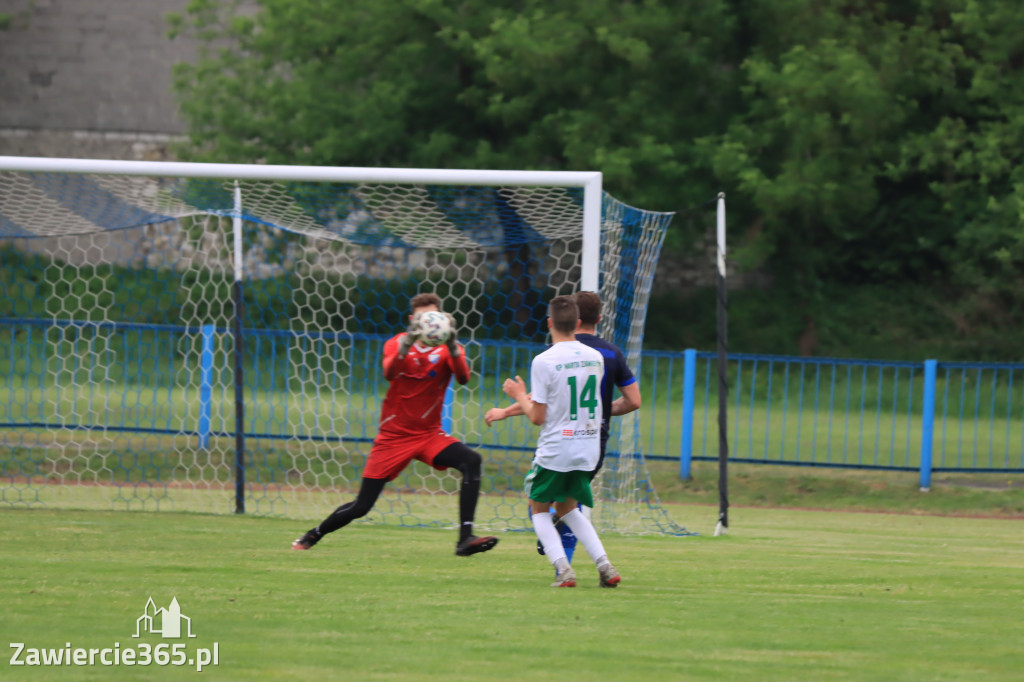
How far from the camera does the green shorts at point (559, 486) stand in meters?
6.23

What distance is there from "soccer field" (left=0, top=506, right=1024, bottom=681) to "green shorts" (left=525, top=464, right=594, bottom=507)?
471 millimetres

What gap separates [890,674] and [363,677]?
6.38ft

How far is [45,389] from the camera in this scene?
13766 millimetres

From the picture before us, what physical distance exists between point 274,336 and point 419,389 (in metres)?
6.79

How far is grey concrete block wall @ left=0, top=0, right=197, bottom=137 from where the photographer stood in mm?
25969

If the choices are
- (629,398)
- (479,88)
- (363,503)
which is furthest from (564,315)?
(479,88)

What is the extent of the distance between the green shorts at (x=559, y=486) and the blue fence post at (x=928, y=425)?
7739mm

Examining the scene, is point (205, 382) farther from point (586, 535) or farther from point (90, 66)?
point (90, 66)

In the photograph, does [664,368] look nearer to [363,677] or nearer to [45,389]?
[45,389]

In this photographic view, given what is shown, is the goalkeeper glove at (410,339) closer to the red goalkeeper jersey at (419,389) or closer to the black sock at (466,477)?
the red goalkeeper jersey at (419,389)

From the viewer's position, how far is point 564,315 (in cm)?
620

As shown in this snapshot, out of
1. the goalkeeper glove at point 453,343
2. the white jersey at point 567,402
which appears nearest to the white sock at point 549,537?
the white jersey at point 567,402

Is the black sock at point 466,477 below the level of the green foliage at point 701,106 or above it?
below
